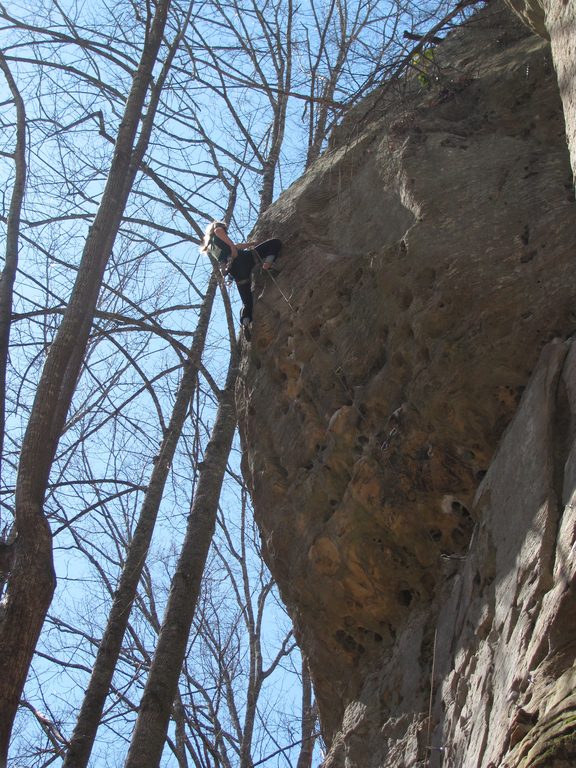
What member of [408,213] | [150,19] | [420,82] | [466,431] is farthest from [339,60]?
[466,431]

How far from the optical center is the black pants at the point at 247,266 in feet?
24.4

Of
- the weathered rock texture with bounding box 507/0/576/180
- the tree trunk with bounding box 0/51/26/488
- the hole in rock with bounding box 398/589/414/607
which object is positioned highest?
the tree trunk with bounding box 0/51/26/488

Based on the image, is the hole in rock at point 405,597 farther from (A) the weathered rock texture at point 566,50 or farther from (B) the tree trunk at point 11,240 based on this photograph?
(A) the weathered rock texture at point 566,50

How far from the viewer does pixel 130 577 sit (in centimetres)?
796

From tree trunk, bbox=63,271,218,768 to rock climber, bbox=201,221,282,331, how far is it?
83cm

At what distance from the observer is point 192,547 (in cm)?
751

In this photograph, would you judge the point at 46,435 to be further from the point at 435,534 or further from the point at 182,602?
the point at 182,602

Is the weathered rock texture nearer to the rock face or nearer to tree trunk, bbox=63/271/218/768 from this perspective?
the rock face

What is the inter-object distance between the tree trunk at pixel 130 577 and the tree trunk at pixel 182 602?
1.30ft

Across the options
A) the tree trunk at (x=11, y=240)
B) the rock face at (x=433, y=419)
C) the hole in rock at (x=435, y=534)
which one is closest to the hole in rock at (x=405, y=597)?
the rock face at (x=433, y=419)

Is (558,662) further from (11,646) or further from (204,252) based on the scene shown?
(204,252)

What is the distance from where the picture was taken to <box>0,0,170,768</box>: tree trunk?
4.02 metres

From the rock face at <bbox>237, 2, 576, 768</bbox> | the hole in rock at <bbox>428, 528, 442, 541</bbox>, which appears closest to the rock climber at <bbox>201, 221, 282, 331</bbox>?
the rock face at <bbox>237, 2, 576, 768</bbox>

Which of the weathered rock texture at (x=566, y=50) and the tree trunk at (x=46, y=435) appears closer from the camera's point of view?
the weathered rock texture at (x=566, y=50)
